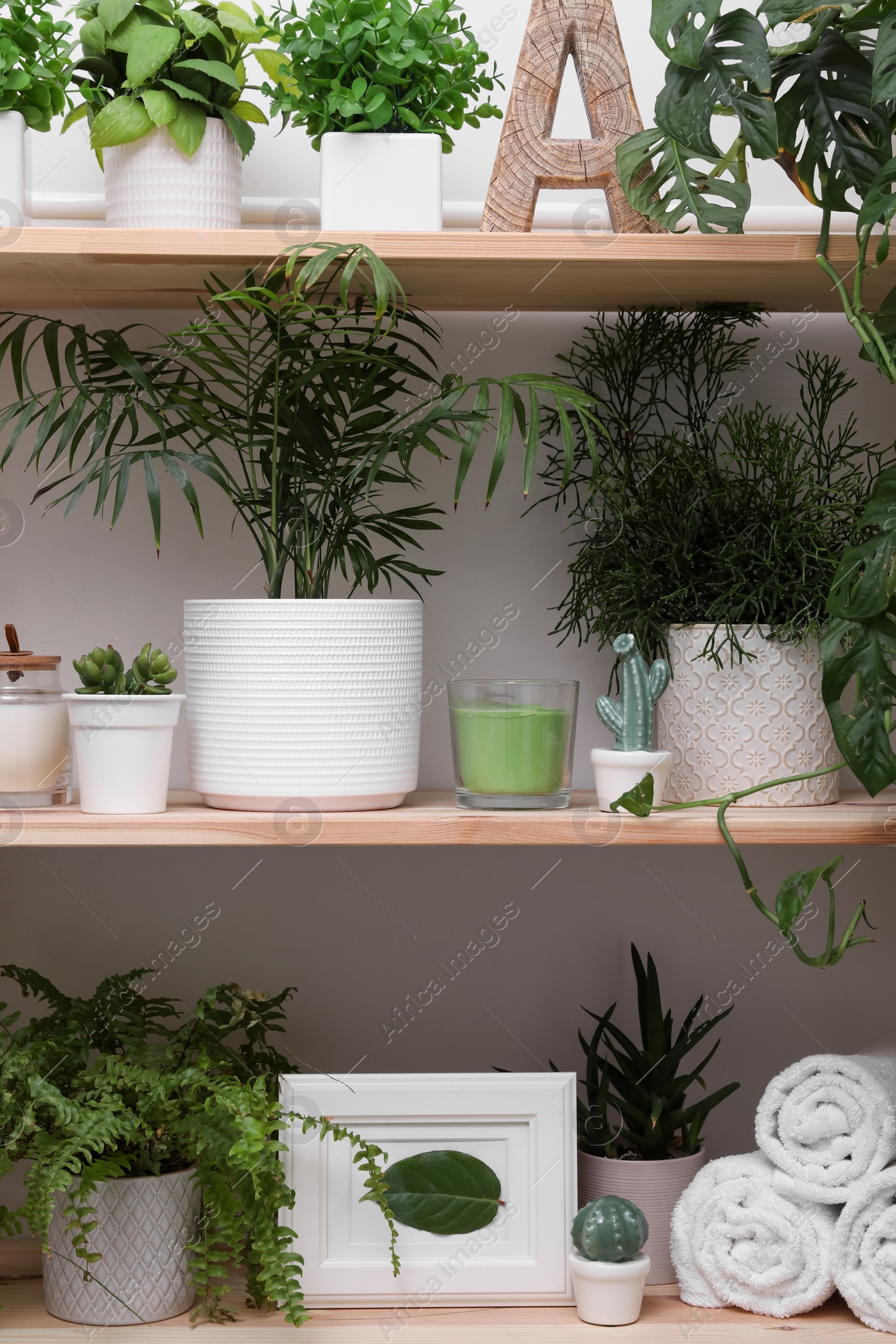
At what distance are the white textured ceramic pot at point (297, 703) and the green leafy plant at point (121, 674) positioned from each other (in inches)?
1.6

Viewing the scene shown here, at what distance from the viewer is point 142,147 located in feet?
3.15

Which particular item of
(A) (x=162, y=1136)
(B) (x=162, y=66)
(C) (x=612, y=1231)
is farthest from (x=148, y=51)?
(C) (x=612, y=1231)

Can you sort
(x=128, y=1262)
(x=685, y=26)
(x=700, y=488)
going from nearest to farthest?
(x=685, y=26)
(x=128, y=1262)
(x=700, y=488)

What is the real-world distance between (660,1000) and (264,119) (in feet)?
3.15

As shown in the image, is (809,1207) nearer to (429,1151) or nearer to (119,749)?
(429,1151)

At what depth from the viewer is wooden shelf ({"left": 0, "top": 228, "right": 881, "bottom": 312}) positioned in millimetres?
923

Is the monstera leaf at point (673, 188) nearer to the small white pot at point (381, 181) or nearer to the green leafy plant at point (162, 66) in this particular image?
the small white pot at point (381, 181)

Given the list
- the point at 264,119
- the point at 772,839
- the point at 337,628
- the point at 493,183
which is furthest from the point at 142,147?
the point at 772,839

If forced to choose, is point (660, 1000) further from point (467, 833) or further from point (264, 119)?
point (264, 119)

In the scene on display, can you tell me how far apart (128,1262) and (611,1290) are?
0.40 meters

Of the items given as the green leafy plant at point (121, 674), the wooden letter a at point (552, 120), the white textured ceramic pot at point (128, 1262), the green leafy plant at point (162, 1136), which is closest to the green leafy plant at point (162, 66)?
the wooden letter a at point (552, 120)

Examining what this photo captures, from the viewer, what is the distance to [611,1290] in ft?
3.01

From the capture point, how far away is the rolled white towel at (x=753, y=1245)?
3.01 feet

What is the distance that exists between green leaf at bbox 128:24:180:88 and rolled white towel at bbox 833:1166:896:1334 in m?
1.08
